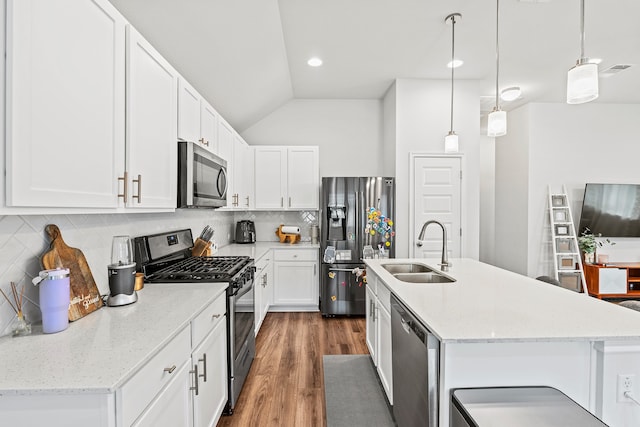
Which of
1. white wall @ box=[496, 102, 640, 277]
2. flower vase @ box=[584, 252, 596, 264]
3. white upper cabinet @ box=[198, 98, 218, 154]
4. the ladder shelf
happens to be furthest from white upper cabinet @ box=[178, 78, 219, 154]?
flower vase @ box=[584, 252, 596, 264]

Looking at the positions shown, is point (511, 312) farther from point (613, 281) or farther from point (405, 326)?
point (613, 281)

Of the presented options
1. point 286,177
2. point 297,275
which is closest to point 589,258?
point 297,275

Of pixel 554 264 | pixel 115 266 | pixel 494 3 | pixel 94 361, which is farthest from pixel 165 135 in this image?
pixel 554 264

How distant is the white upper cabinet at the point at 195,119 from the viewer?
2.06 m

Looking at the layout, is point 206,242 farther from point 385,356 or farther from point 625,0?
point 625,0

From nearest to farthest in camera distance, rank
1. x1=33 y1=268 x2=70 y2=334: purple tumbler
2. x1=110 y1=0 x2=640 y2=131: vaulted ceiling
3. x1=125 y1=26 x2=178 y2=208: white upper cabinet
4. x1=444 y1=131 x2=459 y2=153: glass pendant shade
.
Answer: x1=33 y1=268 x2=70 y2=334: purple tumbler < x1=125 y1=26 x2=178 y2=208: white upper cabinet < x1=110 y1=0 x2=640 y2=131: vaulted ceiling < x1=444 y1=131 x2=459 y2=153: glass pendant shade

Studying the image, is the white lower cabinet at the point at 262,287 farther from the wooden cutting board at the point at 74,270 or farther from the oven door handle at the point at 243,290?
the wooden cutting board at the point at 74,270

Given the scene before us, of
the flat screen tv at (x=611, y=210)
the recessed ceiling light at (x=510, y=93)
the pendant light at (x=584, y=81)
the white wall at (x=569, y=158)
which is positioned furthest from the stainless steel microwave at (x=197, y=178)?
the flat screen tv at (x=611, y=210)

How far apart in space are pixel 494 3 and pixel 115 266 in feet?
10.6

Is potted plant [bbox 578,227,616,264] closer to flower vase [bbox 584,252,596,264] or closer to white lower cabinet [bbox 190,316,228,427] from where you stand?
flower vase [bbox 584,252,596,264]

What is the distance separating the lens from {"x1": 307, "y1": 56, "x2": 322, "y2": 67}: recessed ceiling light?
11.7 feet

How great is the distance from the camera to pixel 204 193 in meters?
2.29

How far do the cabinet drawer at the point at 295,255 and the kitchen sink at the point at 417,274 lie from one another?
5.35 ft

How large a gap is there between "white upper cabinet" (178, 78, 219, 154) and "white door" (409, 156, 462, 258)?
2481 millimetres
